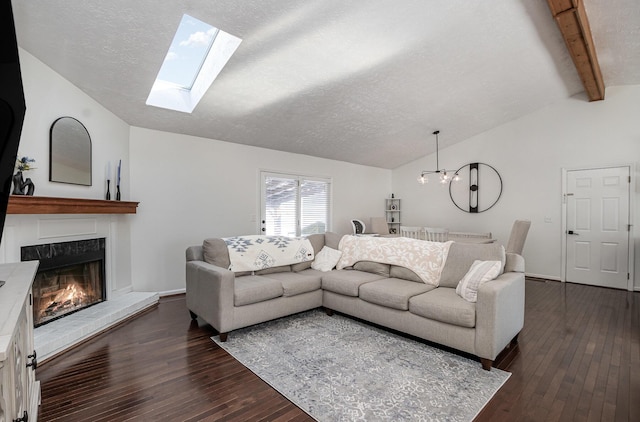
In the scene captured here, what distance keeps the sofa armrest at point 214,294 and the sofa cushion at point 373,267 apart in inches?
63.9

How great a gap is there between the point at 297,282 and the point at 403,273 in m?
1.21

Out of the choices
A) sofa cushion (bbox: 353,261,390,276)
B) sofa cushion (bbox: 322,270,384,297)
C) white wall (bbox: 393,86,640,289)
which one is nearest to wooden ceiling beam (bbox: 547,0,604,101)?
white wall (bbox: 393,86,640,289)

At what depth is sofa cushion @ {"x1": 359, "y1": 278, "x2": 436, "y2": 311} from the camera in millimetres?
2904

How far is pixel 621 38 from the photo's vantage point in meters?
3.75

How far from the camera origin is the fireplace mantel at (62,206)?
258cm

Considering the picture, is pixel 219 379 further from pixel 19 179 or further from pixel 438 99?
pixel 438 99

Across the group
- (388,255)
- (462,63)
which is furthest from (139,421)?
(462,63)

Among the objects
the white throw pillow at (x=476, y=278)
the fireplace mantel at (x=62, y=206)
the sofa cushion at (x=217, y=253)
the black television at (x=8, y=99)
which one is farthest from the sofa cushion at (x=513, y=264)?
the fireplace mantel at (x=62, y=206)

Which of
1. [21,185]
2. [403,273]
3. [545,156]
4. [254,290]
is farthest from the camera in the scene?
[545,156]

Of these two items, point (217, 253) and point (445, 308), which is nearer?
point (445, 308)

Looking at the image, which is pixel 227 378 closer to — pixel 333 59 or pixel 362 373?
pixel 362 373

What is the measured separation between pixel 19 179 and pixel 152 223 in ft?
5.53

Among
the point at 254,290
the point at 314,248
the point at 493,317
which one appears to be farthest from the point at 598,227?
the point at 254,290

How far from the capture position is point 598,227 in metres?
5.16
